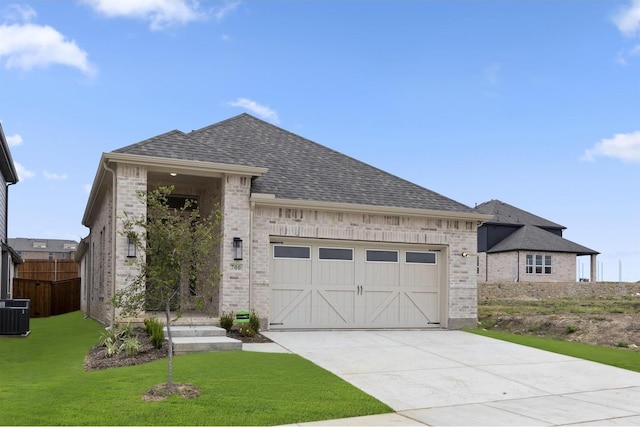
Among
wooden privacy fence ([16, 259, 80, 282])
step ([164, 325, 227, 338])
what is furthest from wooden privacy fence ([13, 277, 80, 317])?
step ([164, 325, 227, 338])

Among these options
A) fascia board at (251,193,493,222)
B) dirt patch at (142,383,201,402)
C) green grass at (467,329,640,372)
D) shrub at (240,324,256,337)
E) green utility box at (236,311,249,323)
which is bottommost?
green grass at (467,329,640,372)

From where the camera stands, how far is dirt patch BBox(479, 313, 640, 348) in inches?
555

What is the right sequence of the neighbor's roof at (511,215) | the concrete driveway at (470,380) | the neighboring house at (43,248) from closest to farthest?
the concrete driveway at (470,380) < the neighbor's roof at (511,215) < the neighboring house at (43,248)

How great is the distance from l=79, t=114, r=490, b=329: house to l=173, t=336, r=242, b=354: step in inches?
98.7

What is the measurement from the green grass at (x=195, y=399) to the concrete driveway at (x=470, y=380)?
511mm

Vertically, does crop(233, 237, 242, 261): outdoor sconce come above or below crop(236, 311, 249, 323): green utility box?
above

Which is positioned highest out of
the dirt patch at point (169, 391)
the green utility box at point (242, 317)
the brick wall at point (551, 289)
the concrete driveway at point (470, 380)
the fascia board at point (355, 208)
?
the fascia board at point (355, 208)

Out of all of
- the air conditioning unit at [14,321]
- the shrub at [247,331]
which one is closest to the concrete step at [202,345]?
the shrub at [247,331]

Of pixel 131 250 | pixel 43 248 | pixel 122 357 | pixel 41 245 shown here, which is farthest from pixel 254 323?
pixel 41 245

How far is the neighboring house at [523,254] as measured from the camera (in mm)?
37906

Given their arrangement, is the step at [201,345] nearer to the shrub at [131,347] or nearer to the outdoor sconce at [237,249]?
the shrub at [131,347]

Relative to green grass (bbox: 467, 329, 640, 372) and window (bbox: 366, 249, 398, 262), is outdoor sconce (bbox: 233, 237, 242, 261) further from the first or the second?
green grass (bbox: 467, 329, 640, 372)

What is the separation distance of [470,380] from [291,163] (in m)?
9.75

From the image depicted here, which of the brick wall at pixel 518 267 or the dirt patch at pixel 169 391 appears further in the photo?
the brick wall at pixel 518 267
